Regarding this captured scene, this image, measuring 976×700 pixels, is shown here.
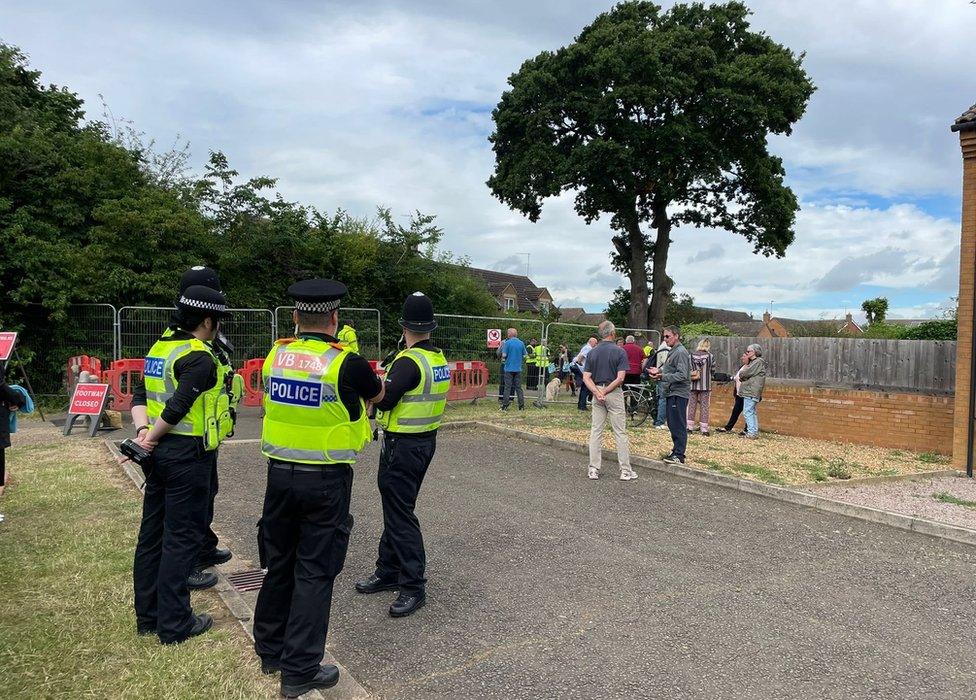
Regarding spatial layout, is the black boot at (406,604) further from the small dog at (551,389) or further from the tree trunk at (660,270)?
the tree trunk at (660,270)

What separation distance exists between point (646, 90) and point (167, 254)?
19.3 m

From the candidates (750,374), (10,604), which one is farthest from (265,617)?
(750,374)

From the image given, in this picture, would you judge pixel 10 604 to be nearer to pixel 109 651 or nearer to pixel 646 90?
pixel 109 651

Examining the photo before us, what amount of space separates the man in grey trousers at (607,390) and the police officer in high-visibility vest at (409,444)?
4041 mm

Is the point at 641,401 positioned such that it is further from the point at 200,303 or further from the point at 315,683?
the point at 315,683

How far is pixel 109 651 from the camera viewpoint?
358cm

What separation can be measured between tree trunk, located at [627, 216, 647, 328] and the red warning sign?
23.2 m

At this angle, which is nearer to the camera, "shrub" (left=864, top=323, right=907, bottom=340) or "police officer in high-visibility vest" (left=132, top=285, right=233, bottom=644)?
"police officer in high-visibility vest" (left=132, top=285, right=233, bottom=644)

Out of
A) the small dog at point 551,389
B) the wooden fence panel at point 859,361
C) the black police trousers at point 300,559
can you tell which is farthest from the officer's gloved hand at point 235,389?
the small dog at point 551,389

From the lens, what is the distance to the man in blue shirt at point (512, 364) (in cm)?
1509

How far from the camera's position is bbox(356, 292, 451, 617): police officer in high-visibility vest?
430cm

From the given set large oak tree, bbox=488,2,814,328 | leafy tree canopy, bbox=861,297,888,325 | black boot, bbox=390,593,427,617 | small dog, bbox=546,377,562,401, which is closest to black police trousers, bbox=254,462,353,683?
black boot, bbox=390,593,427,617

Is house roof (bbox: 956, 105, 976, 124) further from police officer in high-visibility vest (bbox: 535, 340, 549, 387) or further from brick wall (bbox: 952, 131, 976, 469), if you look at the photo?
police officer in high-visibility vest (bbox: 535, 340, 549, 387)

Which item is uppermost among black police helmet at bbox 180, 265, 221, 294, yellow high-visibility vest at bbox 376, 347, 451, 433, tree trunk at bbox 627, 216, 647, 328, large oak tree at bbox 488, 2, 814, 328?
large oak tree at bbox 488, 2, 814, 328
